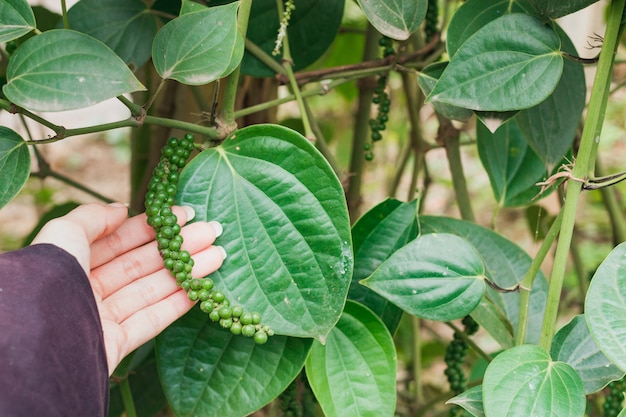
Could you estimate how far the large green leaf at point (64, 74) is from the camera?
0.43 m

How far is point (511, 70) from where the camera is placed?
20.2 inches

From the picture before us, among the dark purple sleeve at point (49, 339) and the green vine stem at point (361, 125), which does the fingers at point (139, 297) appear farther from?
the green vine stem at point (361, 125)

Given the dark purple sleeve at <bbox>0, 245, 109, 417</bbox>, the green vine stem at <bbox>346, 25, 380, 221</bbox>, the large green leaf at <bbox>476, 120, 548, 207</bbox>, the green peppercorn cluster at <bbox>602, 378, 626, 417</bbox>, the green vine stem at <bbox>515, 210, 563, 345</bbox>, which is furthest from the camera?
the green vine stem at <bbox>346, 25, 380, 221</bbox>

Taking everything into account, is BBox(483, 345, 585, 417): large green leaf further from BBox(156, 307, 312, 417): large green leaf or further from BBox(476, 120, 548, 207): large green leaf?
BBox(476, 120, 548, 207): large green leaf

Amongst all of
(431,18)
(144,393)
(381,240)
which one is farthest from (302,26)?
(144,393)

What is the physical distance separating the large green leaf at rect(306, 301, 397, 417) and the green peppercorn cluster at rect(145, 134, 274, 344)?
0.10 metres

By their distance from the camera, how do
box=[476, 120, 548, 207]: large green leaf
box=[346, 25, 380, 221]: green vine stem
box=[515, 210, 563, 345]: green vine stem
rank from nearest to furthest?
box=[515, 210, 563, 345]: green vine stem, box=[476, 120, 548, 207]: large green leaf, box=[346, 25, 380, 221]: green vine stem

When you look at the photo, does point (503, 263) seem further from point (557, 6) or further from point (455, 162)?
point (557, 6)

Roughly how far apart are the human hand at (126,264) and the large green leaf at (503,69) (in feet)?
0.70

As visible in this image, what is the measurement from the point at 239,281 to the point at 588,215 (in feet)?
5.67

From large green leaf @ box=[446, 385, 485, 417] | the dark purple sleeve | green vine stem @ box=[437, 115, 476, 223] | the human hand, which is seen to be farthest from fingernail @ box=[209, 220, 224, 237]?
green vine stem @ box=[437, 115, 476, 223]

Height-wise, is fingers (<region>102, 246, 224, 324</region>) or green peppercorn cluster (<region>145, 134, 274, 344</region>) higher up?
green peppercorn cluster (<region>145, 134, 274, 344</region>)

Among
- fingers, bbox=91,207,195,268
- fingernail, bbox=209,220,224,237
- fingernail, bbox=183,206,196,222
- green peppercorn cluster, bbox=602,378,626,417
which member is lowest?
green peppercorn cluster, bbox=602,378,626,417

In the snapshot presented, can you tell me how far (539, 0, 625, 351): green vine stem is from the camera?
1.60 feet
